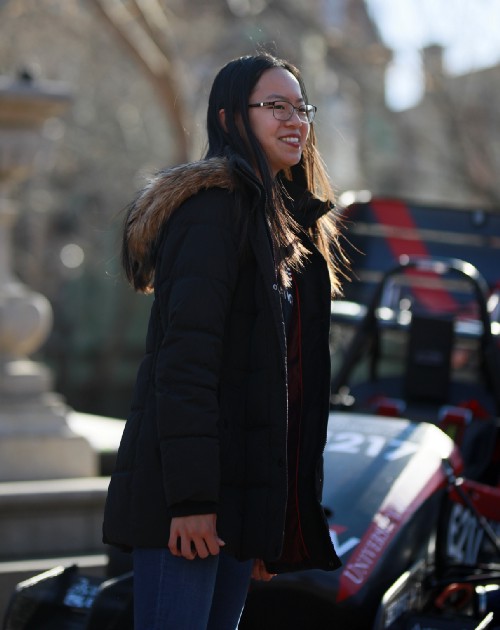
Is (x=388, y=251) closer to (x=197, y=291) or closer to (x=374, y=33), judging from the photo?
(x=197, y=291)

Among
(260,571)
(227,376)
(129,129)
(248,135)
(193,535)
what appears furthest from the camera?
(129,129)

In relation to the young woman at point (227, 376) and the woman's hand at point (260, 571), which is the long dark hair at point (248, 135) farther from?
the woman's hand at point (260, 571)

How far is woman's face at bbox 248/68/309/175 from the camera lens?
2.88 meters

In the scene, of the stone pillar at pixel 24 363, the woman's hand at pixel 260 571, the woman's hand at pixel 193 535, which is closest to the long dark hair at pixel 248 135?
the woman's hand at pixel 193 535

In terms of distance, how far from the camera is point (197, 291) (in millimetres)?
2627

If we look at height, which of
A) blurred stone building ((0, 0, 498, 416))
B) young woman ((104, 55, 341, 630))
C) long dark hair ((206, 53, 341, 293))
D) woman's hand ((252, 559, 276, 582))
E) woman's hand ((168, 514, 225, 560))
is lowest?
woman's hand ((252, 559, 276, 582))

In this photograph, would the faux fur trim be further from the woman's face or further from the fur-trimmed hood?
the woman's face

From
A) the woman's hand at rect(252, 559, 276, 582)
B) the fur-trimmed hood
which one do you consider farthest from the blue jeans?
the fur-trimmed hood

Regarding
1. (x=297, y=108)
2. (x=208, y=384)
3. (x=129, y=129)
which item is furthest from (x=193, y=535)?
(x=129, y=129)

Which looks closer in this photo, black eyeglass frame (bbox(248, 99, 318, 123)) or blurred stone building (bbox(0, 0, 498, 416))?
black eyeglass frame (bbox(248, 99, 318, 123))

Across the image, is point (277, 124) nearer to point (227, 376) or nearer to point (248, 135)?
point (248, 135)

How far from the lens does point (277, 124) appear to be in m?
2.88

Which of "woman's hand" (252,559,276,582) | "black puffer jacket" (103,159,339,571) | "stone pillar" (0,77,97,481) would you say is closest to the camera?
"black puffer jacket" (103,159,339,571)

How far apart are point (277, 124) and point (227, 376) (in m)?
0.60
